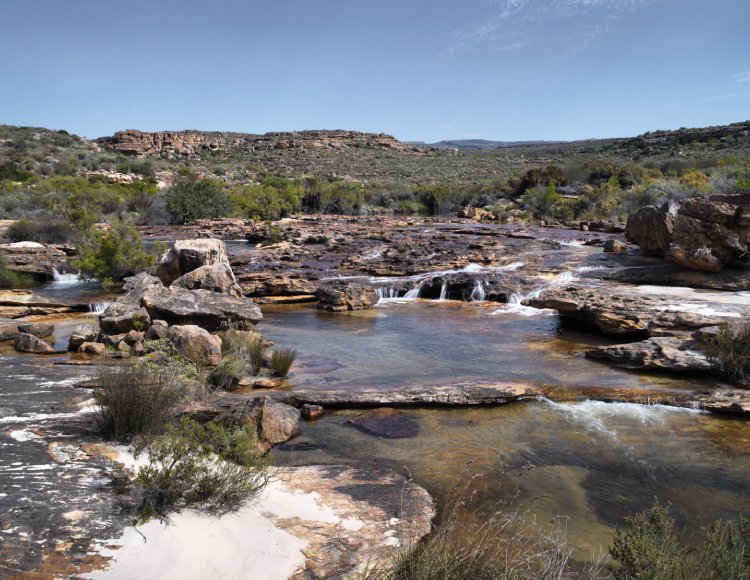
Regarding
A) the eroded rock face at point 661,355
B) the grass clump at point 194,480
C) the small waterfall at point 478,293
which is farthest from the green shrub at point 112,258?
the eroded rock face at point 661,355

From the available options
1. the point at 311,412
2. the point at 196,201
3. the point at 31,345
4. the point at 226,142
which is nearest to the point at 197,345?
the point at 311,412

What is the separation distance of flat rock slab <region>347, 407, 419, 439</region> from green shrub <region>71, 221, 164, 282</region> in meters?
11.4

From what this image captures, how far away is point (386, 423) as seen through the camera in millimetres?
7113

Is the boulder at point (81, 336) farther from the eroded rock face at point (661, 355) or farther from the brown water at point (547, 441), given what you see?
the eroded rock face at point (661, 355)

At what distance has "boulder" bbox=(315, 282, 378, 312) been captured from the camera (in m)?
14.5

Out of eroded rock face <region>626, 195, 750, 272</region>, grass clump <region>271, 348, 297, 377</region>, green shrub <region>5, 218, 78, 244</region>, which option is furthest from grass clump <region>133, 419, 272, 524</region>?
green shrub <region>5, 218, 78, 244</region>

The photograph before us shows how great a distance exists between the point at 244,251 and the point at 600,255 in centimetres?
1301

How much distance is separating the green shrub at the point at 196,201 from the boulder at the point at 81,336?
76.2 feet

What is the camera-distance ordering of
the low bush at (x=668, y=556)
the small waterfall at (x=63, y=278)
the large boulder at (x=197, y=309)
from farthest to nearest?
the small waterfall at (x=63, y=278) → the large boulder at (x=197, y=309) → the low bush at (x=668, y=556)

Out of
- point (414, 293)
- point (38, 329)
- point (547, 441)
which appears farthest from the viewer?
point (414, 293)

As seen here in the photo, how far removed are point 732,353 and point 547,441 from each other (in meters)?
3.68

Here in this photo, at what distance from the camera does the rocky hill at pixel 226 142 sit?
79500 mm

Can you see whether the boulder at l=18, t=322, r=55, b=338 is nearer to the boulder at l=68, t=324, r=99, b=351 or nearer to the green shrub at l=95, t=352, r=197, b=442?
the boulder at l=68, t=324, r=99, b=351

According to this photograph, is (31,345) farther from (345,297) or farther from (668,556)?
(668,556)
